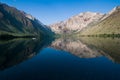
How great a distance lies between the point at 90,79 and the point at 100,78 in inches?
63.4

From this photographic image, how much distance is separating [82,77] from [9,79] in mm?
10465

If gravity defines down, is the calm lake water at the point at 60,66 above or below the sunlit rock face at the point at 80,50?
above

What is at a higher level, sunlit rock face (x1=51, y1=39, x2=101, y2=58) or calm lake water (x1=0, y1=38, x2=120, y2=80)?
calm lake water (x1=0, y1=38, x2=120, y2=80)

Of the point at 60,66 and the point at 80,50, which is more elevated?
the point at 60,66

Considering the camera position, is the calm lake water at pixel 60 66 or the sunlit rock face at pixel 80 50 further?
the sunlit rock face at pixel 80 50

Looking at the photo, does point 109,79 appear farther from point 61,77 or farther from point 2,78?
point 2,78


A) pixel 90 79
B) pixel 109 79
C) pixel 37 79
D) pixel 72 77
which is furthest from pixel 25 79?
pixel 109 79

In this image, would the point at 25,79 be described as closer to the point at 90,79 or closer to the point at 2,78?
the point at 2,78

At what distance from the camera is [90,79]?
29484 millimetres

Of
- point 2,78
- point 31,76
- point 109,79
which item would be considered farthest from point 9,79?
point 109,79

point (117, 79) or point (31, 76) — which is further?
point (31, 76)

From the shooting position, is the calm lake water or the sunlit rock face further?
the sunlit rock face

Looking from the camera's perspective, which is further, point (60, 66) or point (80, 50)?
point (80, 50)

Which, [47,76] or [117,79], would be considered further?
[47,76]
